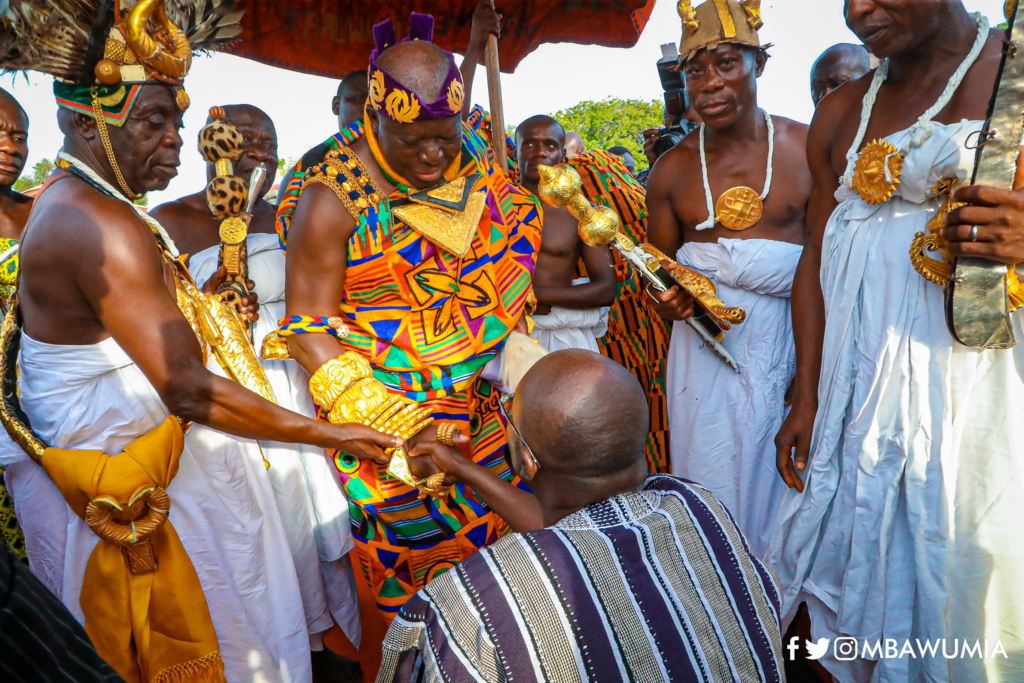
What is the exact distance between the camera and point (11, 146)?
3.92 metres

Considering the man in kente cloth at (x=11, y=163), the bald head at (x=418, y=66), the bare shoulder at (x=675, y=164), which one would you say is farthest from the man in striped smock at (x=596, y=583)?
the man in kente cloth at (x=11, y=163)

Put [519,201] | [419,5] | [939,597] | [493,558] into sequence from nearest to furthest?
[493,558], [939,597], [519,201], [419,5]

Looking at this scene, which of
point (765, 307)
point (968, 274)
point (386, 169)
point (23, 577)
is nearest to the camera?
point (23, 577)

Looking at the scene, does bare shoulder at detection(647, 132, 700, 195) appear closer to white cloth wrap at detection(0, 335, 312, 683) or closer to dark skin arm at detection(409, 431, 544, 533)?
dark skin arm at detection(409, 431, 544, 533)

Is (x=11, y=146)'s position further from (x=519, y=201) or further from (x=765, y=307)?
(x=765, y=307)

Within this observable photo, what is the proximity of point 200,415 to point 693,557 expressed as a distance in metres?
1.55

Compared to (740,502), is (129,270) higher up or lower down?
higher up

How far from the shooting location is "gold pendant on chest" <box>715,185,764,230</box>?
3.23 meters

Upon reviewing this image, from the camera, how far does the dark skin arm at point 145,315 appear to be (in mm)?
2049

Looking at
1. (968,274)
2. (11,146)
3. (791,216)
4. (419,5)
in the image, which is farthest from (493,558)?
(11,146)

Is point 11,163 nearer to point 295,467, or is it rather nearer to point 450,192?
point 295,467

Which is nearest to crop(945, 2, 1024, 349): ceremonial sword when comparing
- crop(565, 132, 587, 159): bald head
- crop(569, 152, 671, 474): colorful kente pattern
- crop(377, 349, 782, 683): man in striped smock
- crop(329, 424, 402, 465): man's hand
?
crop(377, 349, 782, 683): man in striped smock

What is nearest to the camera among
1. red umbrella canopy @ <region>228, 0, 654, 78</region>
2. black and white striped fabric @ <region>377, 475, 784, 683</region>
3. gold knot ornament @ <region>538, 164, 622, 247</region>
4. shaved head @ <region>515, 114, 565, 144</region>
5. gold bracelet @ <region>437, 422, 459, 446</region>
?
black and white striped fabric @ <region>377, 475, 784, 683</region>

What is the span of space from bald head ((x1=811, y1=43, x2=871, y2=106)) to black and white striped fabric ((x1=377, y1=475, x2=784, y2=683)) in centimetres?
406
